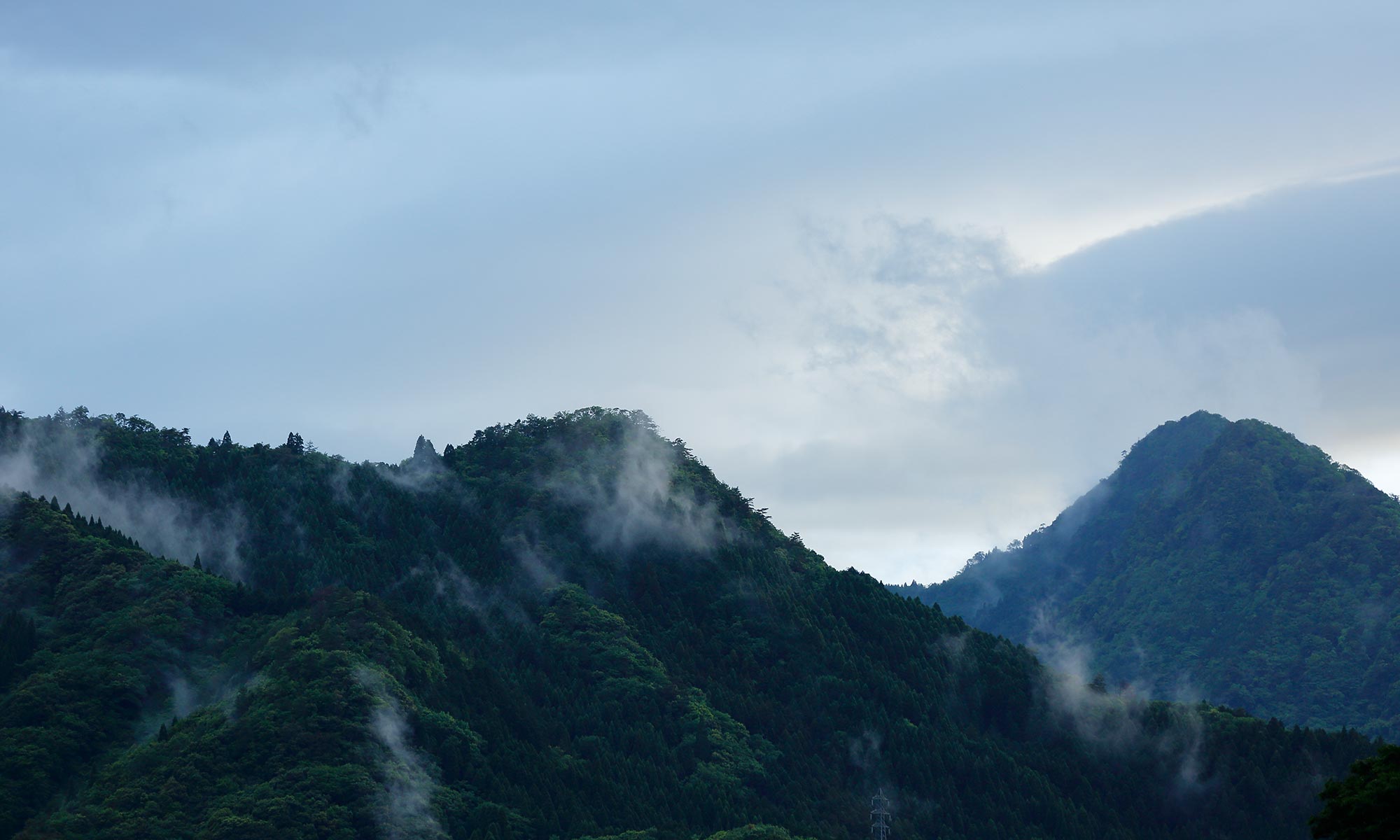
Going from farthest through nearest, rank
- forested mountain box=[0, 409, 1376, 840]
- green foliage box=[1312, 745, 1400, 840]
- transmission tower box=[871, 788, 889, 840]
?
transmission tower box=[871, 788, 889, 840], forested mountain box=[0, 409, 1376, 840], green foliage box=[1312, 745, 1400, 840]

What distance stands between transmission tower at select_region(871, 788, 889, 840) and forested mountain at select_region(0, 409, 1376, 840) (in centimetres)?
153

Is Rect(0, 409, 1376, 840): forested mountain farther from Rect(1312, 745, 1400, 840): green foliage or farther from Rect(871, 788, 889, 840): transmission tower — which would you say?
Rect(1312, 745, 1400, 840): green foliage

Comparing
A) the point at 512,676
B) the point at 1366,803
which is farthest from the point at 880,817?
the point at 1366,803

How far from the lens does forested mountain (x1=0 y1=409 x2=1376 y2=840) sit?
10625 cm

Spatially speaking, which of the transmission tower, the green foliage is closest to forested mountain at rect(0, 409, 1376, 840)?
the transmission tower

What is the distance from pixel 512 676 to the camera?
5281 inches

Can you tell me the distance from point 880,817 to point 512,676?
120ft

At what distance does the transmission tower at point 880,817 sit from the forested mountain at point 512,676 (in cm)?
153

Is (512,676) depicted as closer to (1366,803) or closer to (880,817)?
(880,817)

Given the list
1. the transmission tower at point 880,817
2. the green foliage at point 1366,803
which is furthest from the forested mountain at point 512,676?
the green foliage at point 1366,803

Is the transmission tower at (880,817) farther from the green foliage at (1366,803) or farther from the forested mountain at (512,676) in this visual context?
the green foliage at (1366,803)

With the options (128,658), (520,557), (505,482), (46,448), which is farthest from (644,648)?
(46,448)

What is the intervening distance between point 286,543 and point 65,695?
118 ft

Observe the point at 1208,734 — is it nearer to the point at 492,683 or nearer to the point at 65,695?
the point at 492,683
